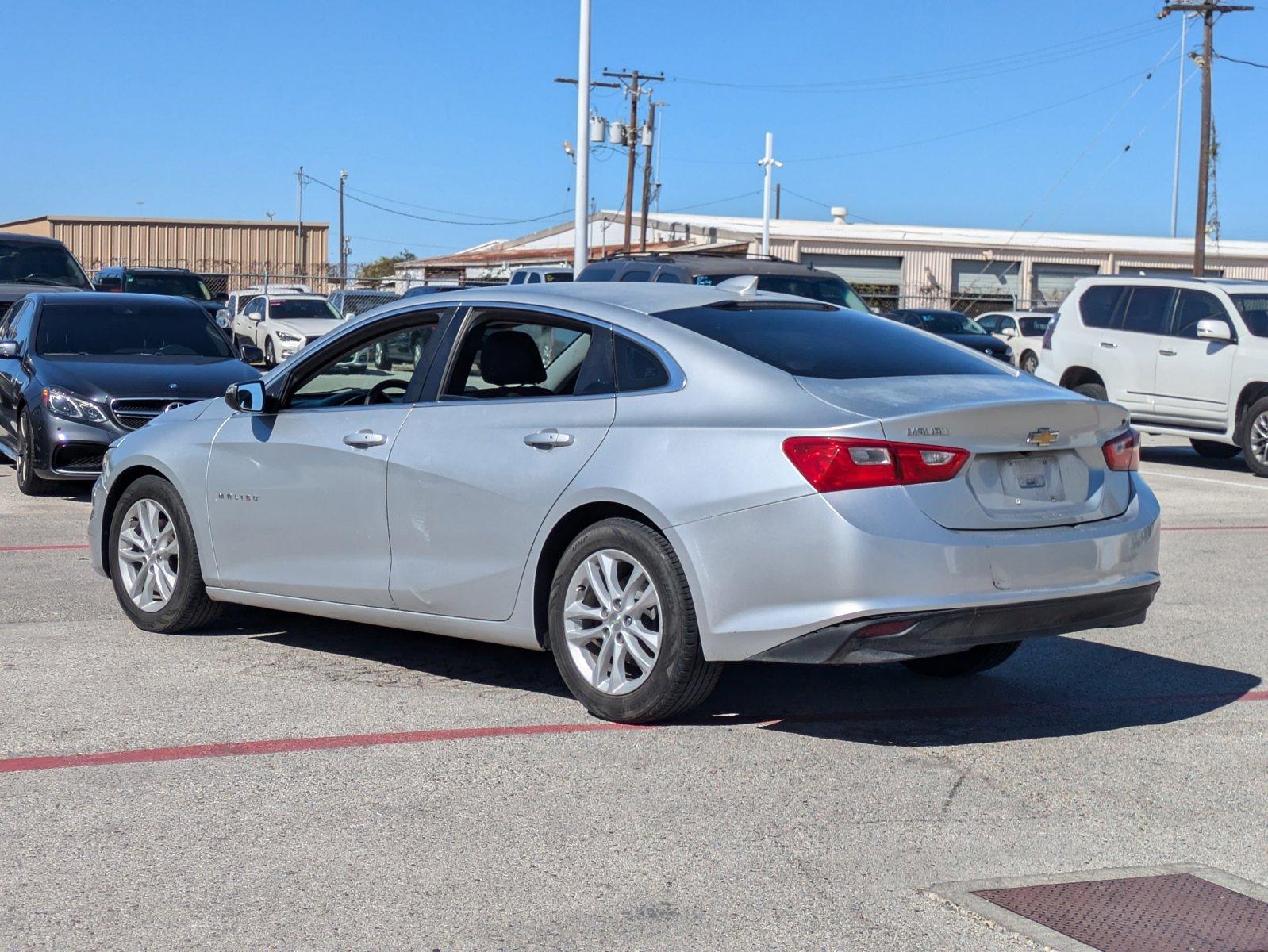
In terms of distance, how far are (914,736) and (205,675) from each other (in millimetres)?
2787

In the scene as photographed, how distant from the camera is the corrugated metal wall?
54000 millimetres

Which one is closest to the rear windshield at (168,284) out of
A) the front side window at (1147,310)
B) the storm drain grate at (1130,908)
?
the front side window at (1147,310)

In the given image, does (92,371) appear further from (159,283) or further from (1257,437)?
(159,283)

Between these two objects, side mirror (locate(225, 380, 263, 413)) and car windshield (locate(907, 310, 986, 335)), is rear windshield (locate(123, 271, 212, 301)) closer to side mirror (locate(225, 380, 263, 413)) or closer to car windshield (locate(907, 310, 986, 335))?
car windshield (locate(907, 310, 986, 335))

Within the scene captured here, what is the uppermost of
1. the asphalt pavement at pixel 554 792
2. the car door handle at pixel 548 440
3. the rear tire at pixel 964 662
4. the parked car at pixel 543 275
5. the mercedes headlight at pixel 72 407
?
the parked car at pixel 543 275

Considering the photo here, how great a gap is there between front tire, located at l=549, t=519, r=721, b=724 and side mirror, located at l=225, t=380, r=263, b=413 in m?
1.84

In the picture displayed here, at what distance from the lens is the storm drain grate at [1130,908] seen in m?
3.80

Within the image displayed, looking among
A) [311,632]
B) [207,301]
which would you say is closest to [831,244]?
[207,301]

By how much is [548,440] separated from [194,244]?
52.9 meters

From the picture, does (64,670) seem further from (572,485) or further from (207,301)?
(207,301)

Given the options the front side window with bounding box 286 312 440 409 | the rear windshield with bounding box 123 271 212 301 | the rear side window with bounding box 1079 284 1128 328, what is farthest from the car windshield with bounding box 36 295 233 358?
the rear windshield with bounding box 123 271 212 301

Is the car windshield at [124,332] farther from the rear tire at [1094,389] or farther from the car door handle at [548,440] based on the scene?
the rear tire at [1094,389]

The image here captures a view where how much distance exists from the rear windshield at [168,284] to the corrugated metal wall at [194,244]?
1984 centimetres

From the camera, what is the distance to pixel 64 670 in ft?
21.1
